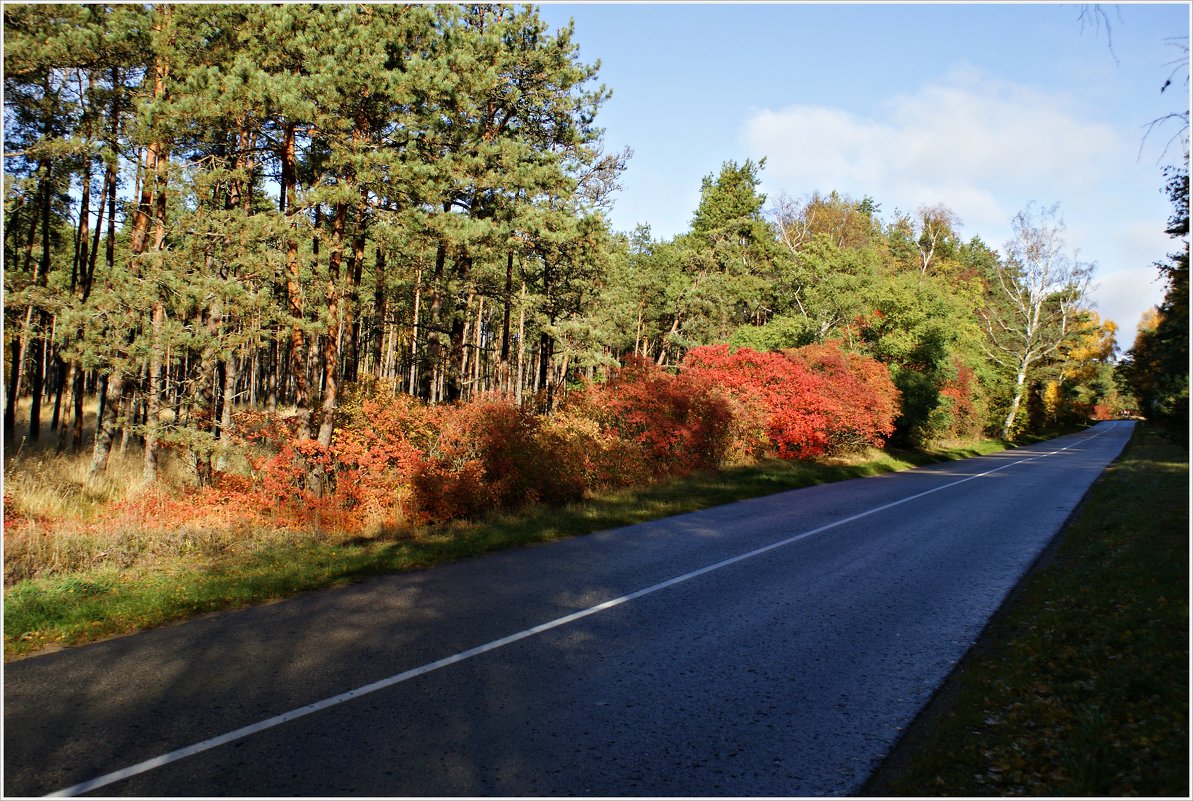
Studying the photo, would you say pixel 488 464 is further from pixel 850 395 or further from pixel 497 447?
pixel 850 395

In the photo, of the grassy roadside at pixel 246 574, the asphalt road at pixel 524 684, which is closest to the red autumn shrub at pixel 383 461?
the grassy roadside at pixel 246 574

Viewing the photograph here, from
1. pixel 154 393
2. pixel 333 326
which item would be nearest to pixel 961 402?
pixel 333 326

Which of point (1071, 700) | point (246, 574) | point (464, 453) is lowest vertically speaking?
point (246, 574)

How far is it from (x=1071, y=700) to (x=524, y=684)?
4006mm

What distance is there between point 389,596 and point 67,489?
393 inches

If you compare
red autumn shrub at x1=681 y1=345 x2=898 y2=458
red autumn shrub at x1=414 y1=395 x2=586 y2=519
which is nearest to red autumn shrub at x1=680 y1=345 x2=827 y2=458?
red autumn shrub at x1=681 y1=345 x2=898 y2=458

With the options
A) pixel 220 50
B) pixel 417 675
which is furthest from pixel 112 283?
pixel 417 675

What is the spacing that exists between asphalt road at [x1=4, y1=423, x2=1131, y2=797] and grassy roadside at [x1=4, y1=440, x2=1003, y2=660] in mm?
473

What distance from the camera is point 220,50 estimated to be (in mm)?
15266

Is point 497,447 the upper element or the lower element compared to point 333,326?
lower

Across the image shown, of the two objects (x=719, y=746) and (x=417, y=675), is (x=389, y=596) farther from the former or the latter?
(x=719, y=746)

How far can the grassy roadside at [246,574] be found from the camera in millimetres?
6699

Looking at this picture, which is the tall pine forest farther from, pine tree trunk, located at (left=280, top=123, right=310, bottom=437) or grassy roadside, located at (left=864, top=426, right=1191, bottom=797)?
grassy roadside, located at (left=864, top=426, right=1191, bottom=797)

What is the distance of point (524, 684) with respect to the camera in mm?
5387
